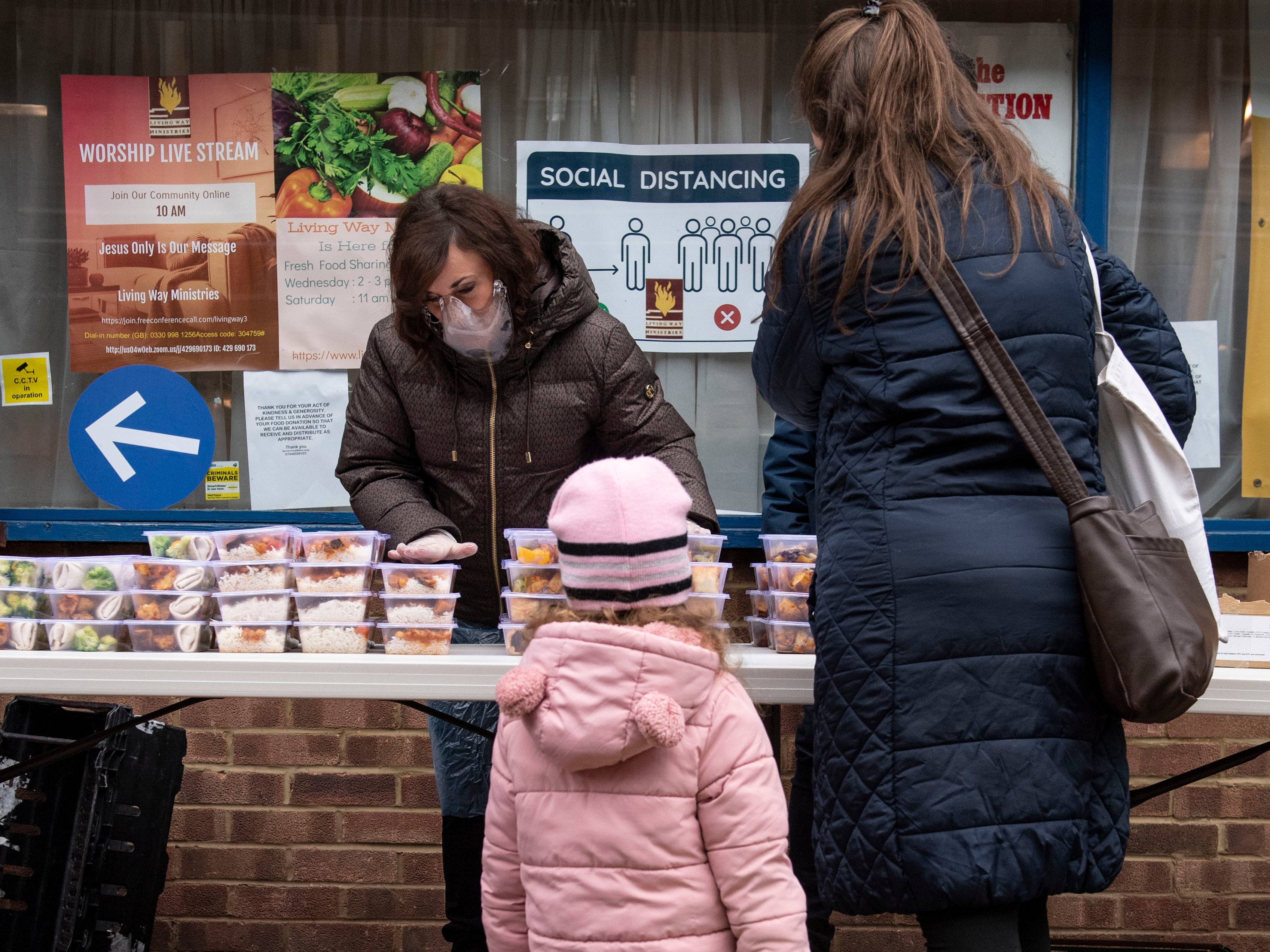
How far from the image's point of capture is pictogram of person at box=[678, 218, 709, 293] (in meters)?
3.86

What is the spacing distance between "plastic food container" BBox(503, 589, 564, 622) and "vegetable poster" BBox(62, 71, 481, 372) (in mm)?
1752

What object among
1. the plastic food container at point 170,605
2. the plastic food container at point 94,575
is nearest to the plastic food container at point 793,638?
the plastic food container at point 170,605

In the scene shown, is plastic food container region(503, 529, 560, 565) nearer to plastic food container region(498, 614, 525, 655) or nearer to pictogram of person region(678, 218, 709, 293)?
plastic food container region(498, 614, 525, 655)

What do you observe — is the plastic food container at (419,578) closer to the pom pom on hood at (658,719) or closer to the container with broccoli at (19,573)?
the container with broccoli at (19,573)

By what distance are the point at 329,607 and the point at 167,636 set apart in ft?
1.07

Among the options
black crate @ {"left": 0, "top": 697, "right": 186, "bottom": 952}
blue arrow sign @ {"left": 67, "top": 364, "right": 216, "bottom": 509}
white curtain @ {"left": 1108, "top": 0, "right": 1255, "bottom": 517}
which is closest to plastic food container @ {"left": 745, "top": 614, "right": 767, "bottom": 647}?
black crate @ {"left": 0, "top": 697, "right": 186, "bottom": 952}

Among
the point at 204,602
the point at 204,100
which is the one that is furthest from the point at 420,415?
the point at 204,100

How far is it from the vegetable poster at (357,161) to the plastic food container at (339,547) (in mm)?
1548

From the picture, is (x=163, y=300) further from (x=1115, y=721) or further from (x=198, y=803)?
(x=1115, y=721)

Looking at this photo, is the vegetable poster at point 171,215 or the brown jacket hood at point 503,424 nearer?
the brown jacket hood at point 503,424

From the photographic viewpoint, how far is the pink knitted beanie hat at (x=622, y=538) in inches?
70.2

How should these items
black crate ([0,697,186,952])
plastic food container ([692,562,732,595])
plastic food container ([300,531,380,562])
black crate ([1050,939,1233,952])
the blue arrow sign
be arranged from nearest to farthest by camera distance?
plastic food container ([692,562,732,595]), plastic food container ([300,531,380,562]), black crate ([0,697,186,952]), black crate ([1050,939,1233,952]), the blue arrow sign

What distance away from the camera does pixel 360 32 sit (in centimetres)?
382

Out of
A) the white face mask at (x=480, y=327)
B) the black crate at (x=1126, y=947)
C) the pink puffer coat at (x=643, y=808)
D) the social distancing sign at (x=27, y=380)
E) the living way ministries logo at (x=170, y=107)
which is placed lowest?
the black crate at (x=1126, y=947)
